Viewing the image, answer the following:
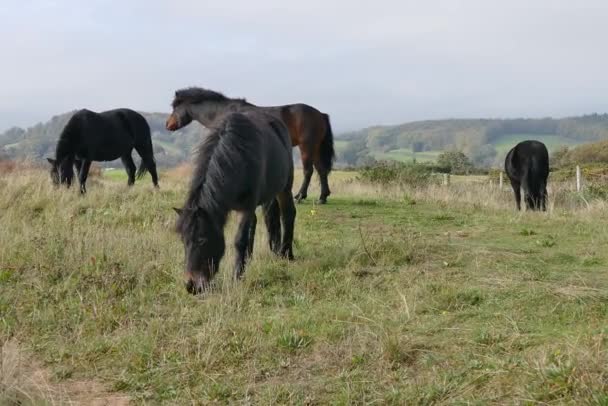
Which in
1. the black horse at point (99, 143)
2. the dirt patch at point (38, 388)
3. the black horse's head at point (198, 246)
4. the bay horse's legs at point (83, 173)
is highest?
the black horse at point (99, 143)

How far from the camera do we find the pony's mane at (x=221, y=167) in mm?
5719

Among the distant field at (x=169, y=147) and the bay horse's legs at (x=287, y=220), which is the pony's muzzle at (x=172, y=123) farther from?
the distant field at (x=169, y=147)

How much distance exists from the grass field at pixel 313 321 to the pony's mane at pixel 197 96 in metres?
3.12

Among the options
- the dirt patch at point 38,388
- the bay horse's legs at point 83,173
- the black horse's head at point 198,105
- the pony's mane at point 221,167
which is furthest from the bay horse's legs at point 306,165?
the dirt patch at point 38,388

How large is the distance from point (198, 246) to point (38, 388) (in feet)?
6.63

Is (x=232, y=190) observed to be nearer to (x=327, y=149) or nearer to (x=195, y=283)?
A: (x=195, y=283)

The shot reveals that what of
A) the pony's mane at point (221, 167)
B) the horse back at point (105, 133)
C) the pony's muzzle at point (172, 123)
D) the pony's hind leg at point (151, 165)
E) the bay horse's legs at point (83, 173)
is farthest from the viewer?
the pony's hind leg at point (151, 165)

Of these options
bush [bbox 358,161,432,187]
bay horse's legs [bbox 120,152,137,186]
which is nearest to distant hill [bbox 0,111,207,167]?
bush [bbox 358,161,432,187]

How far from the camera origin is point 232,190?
19.6 ft

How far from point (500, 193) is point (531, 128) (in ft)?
384

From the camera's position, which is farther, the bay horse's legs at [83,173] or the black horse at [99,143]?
the bay horse's legs at [83,173]

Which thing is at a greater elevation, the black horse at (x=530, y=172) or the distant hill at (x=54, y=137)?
the distant hill at (x=54, y=137)

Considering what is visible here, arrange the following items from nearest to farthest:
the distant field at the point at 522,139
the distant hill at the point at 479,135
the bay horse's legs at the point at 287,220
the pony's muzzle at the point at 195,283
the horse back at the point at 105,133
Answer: the pony's muzzle at the point at 195,283
the bay horse's legs at the point at 287,220
the horse back at the point at 105,133
the distant field at the point at 522,139
the distant hill at the point at 479,135

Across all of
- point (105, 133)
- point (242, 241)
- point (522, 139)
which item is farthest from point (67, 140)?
point (522, 139)
